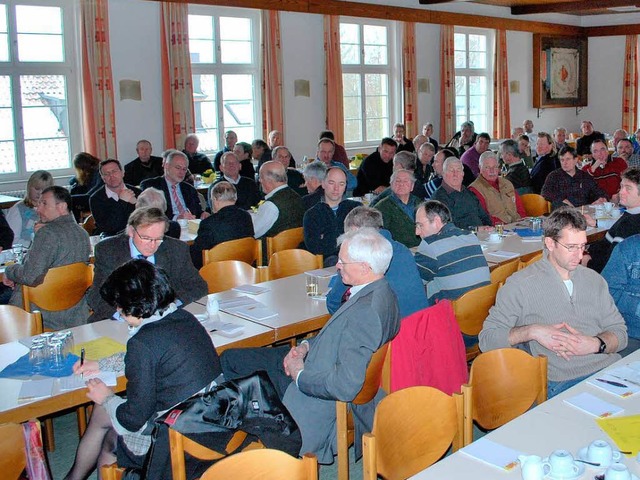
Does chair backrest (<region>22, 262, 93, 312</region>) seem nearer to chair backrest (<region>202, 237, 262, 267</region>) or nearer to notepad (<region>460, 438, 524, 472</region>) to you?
chair backrest (<region>202, 237, 262, 267</region>)

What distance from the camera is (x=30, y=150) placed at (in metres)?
9.88

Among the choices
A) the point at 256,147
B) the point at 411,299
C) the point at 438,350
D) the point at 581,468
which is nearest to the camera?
the point at 581,468

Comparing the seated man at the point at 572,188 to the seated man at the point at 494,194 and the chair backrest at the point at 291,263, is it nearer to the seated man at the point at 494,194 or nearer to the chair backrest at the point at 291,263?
the seated man at the point at 494,194

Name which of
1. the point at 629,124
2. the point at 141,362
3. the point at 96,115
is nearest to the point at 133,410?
the point at 141,362

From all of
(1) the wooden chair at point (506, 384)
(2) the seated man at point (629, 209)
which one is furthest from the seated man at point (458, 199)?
(1) the wooden chair at point (506, 384)

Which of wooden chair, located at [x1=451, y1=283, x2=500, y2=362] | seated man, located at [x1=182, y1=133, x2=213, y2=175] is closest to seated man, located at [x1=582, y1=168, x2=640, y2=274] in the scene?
wooden chair, located at [x1=451, y1=283, x2=500, y2=362]

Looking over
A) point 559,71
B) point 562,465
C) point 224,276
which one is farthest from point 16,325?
point 559,71

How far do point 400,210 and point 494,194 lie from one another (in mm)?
1592

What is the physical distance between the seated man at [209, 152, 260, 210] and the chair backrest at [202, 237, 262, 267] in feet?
7.12

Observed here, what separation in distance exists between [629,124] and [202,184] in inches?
503

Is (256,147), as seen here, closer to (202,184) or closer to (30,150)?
(202,184)

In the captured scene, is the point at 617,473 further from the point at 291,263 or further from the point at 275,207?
the point at 275,207

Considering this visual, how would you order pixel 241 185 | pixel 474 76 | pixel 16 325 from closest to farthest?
1. pixel 16 325
2. pixel 241 185
3. pixel 474 76

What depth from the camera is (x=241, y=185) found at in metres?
8.21
